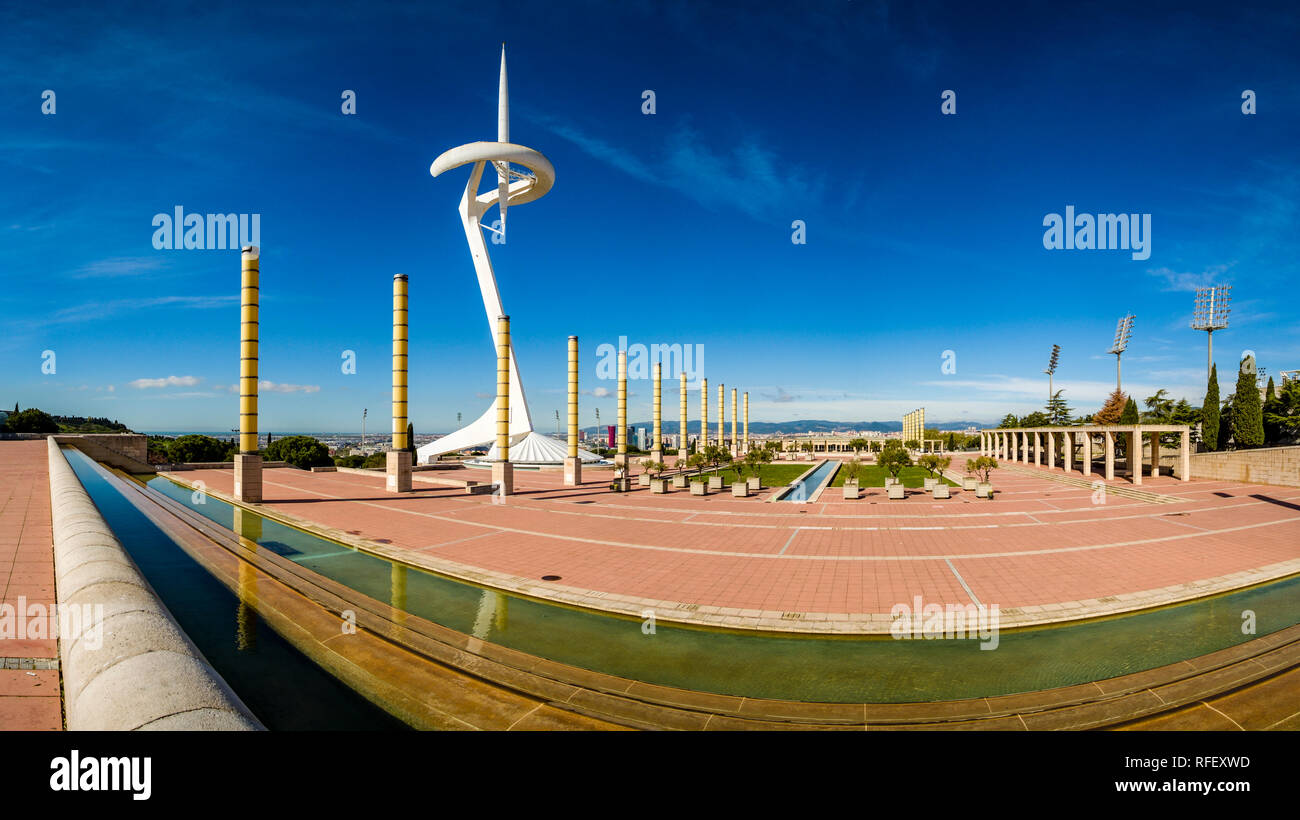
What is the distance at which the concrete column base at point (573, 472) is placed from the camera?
23594mm

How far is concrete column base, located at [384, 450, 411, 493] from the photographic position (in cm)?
2005

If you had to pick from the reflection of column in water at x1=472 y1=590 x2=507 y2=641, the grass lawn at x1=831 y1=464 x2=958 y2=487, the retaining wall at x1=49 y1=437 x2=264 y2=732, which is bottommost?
the grass lawn at x1=831 y1=464 x2=958 y2=487

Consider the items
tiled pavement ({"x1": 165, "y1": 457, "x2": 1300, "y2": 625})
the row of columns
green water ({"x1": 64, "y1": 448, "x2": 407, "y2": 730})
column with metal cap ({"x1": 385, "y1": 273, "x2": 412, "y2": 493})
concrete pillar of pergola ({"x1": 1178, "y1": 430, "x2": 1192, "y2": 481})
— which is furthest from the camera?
concrete pillar of pergola ({"x1": 1178, "y1": 430, "x2": 1192, "y2": 481})

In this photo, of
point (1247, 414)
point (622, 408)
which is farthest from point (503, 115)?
point (1247, 414)

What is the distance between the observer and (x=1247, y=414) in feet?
102

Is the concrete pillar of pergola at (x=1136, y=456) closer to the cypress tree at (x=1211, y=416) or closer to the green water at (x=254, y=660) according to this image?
the cypress tree at (x=1211, y=416)

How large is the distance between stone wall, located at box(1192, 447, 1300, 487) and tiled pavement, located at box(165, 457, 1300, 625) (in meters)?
5.50

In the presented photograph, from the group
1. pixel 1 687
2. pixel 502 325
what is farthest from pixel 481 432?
pixel 1 687

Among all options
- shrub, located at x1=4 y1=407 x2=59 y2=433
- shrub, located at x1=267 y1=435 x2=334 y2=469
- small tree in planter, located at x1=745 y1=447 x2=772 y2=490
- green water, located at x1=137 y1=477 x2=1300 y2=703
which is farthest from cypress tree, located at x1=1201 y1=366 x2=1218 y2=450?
shrub, located at x1=4 y1=407 x2=59 y2=433

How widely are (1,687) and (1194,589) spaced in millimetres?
13114

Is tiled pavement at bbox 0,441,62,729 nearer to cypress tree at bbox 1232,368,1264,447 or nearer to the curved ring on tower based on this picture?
the curved ring on tower

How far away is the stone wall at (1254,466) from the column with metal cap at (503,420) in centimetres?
3135

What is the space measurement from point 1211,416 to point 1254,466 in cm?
1140

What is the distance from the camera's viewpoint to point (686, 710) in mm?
4629
